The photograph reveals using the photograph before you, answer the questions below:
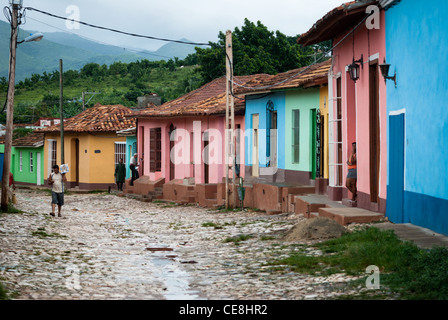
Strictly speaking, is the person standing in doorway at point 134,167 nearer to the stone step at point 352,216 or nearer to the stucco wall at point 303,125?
the stucco wall at point 303,125

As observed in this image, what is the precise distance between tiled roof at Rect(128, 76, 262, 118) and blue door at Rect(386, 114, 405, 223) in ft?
39.9

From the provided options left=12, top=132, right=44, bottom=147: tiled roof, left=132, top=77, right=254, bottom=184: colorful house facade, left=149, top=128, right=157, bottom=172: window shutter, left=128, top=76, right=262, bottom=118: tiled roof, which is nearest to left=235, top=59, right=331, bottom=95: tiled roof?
left=128, top=76, right=262, bottom=118: tiled roof

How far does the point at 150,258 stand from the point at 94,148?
997 inches

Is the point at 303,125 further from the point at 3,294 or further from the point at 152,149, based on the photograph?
the point at 3,294

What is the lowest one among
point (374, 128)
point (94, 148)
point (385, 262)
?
point (385, 262)

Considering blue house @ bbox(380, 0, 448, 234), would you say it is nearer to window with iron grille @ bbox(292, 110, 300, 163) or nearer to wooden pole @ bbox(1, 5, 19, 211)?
window with iron grille @ bbox(292, 110, 300, 163)

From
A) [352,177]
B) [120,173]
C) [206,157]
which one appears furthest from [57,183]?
[120,173]

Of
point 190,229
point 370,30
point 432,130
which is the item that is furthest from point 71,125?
point 432,130

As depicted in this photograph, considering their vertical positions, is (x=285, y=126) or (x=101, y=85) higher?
(x=101, y=85)

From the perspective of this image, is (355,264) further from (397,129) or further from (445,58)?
(397,129)

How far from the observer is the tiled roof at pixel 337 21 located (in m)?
13.4

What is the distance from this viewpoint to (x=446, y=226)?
32.9ft

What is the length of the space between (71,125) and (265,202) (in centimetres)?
2021

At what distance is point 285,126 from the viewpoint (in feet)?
70.2
